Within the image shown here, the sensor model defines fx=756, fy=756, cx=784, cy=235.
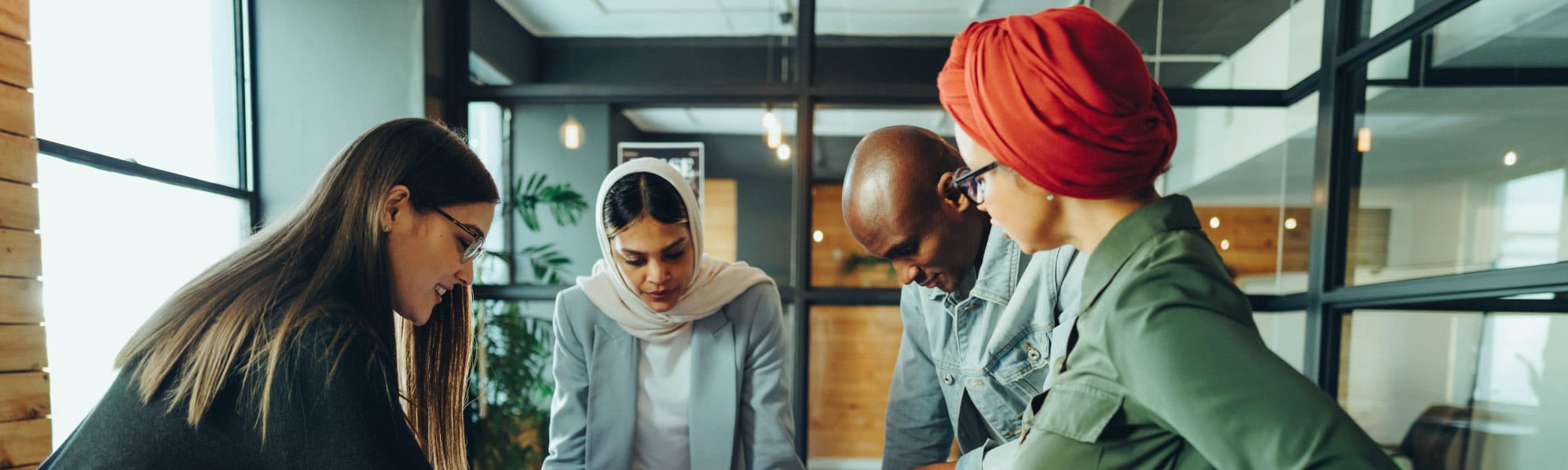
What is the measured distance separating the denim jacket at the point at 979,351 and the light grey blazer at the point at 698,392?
33 cm

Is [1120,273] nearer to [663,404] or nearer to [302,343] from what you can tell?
[302,343]

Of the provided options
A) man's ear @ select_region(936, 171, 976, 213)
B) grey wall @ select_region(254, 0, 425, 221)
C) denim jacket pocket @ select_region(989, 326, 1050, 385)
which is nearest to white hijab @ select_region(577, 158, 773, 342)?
man's ear @ select_region(936, 171, 976, 213)

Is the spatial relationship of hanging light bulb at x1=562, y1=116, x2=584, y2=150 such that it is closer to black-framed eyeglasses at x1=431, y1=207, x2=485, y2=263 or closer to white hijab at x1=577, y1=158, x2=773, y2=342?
white hijab at x1=577, y1=158, x2=773, y2=342

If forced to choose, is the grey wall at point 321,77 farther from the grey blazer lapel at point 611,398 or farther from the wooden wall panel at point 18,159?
the grey blazer lapel at point 611,398

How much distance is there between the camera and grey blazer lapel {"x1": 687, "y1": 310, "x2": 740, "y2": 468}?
173 centimetres

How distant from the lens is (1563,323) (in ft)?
4.53

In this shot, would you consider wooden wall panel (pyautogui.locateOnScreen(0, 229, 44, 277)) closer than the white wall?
Yes

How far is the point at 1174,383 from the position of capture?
0.57 m

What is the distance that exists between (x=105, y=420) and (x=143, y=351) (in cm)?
8

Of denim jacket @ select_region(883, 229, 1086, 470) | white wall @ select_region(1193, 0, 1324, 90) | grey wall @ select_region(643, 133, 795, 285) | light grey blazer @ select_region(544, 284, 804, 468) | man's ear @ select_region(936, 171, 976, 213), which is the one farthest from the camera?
grey wall @ select_region(643, 133, 795, 285)

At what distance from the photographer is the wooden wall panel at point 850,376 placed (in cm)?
294

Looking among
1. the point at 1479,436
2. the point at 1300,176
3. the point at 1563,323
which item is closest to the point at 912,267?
the point at 1563,323

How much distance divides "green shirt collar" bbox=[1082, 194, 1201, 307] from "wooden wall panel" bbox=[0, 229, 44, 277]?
6.49ft

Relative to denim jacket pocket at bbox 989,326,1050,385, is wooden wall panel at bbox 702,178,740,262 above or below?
above
